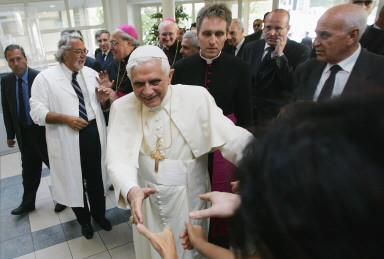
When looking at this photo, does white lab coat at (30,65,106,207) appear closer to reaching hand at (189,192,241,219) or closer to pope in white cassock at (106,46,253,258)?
pope in white cassock at (106,46,253,258)

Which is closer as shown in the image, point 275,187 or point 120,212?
point 275,187

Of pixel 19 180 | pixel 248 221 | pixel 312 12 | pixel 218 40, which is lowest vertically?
pixel 19 180

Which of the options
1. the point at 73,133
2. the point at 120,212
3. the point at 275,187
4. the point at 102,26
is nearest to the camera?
the point at 275,187

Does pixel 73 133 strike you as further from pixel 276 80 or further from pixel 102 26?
pixel 102 26

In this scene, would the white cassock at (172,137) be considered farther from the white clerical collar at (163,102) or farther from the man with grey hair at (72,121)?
the man with grey hair at (72,121)

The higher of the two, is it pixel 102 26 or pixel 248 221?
pixel 102 26

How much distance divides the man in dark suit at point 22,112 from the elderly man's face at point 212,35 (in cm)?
204

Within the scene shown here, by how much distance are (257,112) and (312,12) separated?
695 centimetres

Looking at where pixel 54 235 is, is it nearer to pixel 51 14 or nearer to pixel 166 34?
pixel 166 34

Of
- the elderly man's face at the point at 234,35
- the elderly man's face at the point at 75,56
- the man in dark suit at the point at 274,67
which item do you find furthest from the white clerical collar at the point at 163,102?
the elderly man's face at the point at 234,35

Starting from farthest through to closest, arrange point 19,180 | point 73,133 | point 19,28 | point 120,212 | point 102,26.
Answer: point 102,26
point 19,28
point 19,180
point 120,212
point 73,133

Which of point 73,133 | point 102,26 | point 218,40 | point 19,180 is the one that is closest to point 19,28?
point 102,26

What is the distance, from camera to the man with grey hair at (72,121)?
94.0 inches

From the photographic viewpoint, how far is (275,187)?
1.58ft
